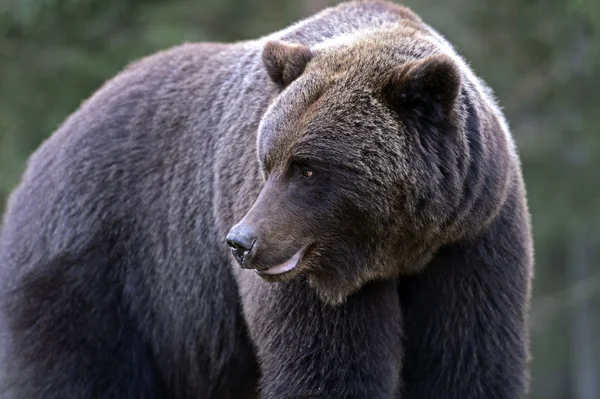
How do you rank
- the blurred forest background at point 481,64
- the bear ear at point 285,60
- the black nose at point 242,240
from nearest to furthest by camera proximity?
the black nose at point 242,240, the bear ear at point 285,60, the blurred forest background at point 481,64

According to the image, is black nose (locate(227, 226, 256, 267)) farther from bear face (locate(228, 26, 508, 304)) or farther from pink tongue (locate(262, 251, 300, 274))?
pink tongue (locate(262, 251, 300, 274))

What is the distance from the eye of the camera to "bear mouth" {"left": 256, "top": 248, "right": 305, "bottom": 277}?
4.95 m

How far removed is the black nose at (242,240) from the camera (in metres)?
4.80

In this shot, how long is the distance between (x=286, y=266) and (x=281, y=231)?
7.4 inches

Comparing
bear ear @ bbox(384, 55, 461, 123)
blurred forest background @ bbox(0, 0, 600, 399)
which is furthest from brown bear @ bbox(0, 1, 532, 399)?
blurred forest background @ bbox(0, 0, 600, 399)

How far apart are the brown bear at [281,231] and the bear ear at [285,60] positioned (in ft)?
0.04

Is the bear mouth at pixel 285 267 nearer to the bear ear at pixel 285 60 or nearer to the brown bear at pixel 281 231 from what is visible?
the brown bear at pixel 281 231

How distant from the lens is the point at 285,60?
5402 mm

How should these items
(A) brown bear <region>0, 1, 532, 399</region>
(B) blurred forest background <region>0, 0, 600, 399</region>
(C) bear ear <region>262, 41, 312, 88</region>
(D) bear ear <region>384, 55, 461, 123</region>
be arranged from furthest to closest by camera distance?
(B) blurred forest background <region>0, 0, 600, 399</region> → (C) bear ear <region>262, 41, 312, 88</region> → (A) brown bear <region>0, 1, 532, 399</region> → (D) bear ear <region>384, 55, 461, 123</region>

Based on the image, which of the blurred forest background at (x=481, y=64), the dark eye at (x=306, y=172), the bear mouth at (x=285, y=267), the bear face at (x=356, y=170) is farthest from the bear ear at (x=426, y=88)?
the blurred forest background at (x=481, y=64)

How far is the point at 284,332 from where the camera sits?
543 centimetres

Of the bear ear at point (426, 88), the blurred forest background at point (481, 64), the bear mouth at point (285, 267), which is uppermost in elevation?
the blurred forest background at point (481, 64)

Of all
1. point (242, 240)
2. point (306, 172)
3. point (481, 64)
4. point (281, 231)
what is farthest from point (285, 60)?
point (481, 64)

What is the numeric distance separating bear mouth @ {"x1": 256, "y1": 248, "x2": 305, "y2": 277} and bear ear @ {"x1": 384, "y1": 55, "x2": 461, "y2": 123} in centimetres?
91
